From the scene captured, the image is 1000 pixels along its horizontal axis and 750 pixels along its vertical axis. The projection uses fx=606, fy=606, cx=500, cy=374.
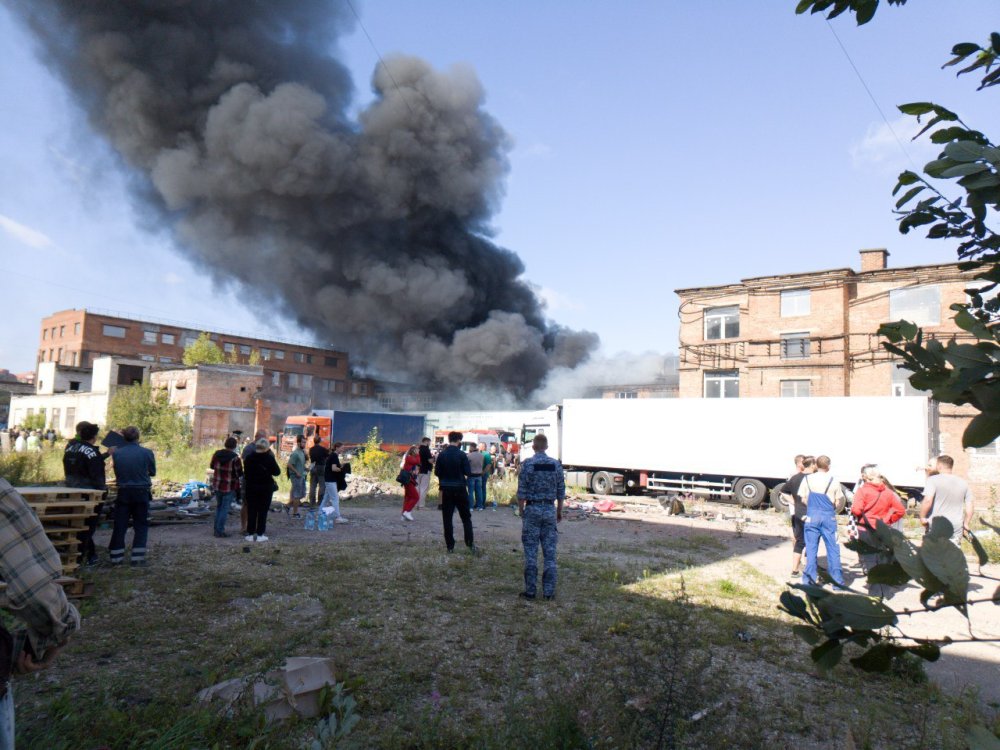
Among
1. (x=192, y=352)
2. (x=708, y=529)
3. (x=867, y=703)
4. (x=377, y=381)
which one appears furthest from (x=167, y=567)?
(x=377, y=381)

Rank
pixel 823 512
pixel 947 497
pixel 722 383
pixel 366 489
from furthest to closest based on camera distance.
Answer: pixel 722 383 → pixel 366 489 → pixel 947 497 → pixel 823 512

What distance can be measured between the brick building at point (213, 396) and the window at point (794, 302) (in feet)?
96.7

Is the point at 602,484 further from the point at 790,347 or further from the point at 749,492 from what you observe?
the point at 790,347

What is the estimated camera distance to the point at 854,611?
3.92 ft

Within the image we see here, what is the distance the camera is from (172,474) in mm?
19047

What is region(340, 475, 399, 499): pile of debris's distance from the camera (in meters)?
17.0

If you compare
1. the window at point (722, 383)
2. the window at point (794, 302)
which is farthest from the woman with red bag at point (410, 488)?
the window at point (794, 302)

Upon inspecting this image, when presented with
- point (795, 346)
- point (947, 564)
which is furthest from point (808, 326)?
point (947, 564)

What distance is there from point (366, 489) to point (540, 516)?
39.2 feet

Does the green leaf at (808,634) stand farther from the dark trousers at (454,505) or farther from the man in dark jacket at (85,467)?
the man in dark jacket at (85,467)

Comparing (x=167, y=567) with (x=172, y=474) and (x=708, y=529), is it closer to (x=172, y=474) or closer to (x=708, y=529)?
(x=708, y=529)

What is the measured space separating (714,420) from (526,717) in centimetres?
1582

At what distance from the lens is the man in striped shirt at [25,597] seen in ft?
6.13

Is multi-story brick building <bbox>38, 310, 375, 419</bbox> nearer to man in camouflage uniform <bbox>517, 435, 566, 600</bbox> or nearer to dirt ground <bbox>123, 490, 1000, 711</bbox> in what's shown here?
dirt ground <bbox>123, 490, 1000, 711</bbox>
